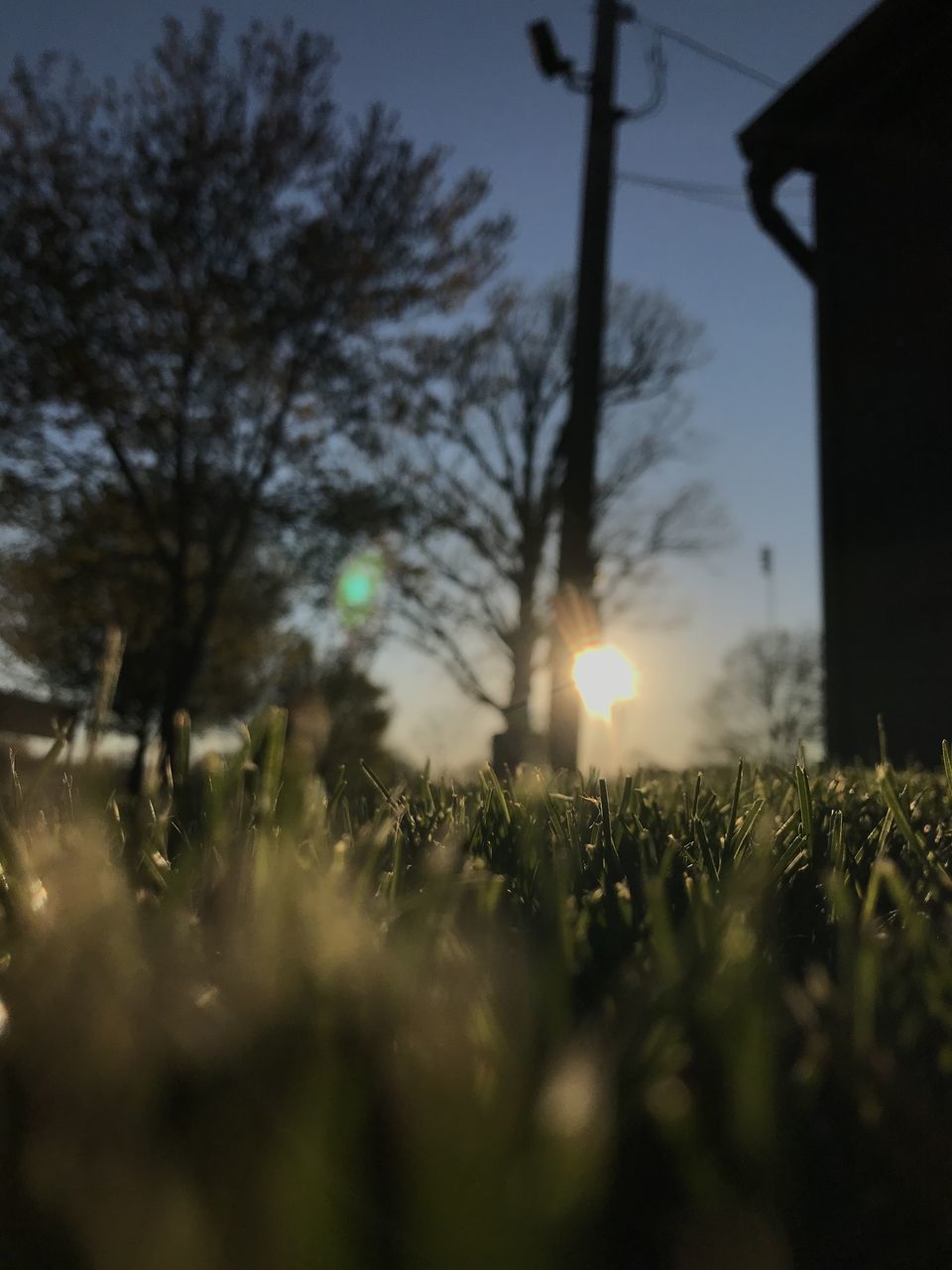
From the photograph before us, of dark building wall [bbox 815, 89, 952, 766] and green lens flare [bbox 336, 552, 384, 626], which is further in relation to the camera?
green lens flare [bbox 336, 552, 384, 626]

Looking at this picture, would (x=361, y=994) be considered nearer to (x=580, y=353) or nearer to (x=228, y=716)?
(x=580, y=353)

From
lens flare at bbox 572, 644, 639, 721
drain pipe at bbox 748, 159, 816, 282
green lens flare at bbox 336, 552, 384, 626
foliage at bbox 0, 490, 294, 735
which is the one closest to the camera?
lens flare at bbox 572, 644, 639, 721

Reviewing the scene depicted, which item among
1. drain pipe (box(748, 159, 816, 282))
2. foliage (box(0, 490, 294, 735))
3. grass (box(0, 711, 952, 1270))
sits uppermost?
drain pipe (box(748, 159, 816, 282))

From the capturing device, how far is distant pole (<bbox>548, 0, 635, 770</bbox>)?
8336mm

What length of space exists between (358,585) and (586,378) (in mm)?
11415

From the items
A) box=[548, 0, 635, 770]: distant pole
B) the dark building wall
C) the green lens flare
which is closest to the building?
the dark building wall

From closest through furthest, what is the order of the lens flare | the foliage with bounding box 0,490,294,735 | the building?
the lens flare, the building, the foliage with bounding box 0,490,294,735

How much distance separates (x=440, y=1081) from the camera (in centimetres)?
42

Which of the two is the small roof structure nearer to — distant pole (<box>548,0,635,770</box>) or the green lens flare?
distant pole (<box>548,0,635,770</box>)

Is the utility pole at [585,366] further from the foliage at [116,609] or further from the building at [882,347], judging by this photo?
the foliage at [116,609]

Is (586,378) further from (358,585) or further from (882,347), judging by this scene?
(358,585)

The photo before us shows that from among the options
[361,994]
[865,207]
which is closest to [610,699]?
[361,994]

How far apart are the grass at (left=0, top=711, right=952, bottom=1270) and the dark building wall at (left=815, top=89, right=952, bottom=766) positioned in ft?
27.6

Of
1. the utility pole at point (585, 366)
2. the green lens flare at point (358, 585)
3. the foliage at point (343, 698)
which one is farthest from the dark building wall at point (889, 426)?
the foliage at point (343, 698)
